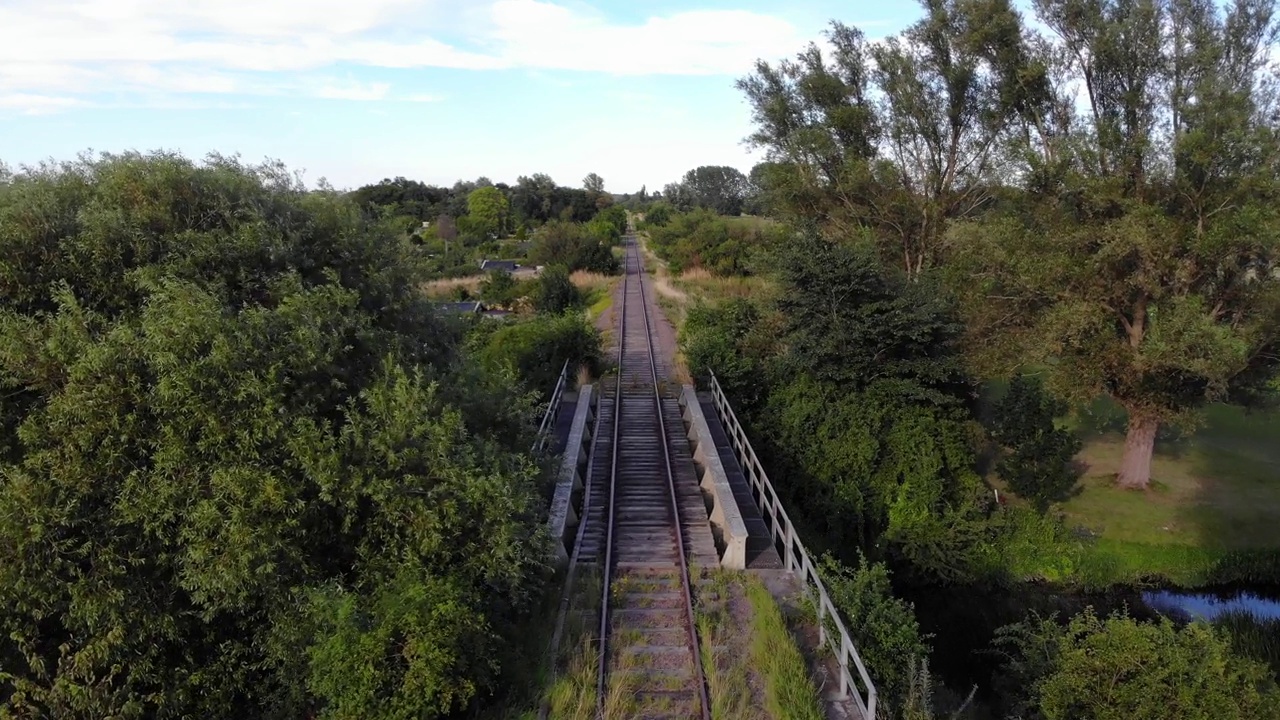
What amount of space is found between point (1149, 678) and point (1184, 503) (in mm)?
11955

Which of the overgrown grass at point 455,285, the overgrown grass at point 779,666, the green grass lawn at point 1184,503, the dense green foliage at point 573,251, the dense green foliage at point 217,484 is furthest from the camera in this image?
the dense green foliage at point 573,251

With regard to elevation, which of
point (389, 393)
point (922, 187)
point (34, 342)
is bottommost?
point (389, 393)

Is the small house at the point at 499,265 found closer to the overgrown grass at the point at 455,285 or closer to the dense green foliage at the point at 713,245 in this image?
the overgrown grass at the point at 455,285

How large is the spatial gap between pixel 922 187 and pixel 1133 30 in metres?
10.9

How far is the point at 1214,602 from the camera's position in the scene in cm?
1669

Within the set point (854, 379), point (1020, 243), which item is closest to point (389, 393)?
point (854, 379)

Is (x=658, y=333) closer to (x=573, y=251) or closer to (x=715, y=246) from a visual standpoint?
(x=715, y=246)

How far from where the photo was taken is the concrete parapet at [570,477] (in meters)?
12.6

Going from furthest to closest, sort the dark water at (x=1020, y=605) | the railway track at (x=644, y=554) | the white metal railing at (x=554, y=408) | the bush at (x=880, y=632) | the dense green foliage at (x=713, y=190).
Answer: the dense green foliage at (x=713, y=190) → the white metal railing at (x=554, y=408) → the dark water at (x=1020, y=605) → the bush at (x=880, y=632) → the railway track at (x=644, y=554)

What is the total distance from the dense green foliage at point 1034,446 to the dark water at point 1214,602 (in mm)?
3149

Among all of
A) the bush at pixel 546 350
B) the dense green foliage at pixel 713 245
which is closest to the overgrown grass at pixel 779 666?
the bush at pixel 546 350

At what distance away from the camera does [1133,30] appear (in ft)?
58.7

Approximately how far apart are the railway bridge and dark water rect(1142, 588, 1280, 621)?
8.53 m

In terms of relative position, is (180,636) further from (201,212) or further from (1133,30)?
(1133,30)
